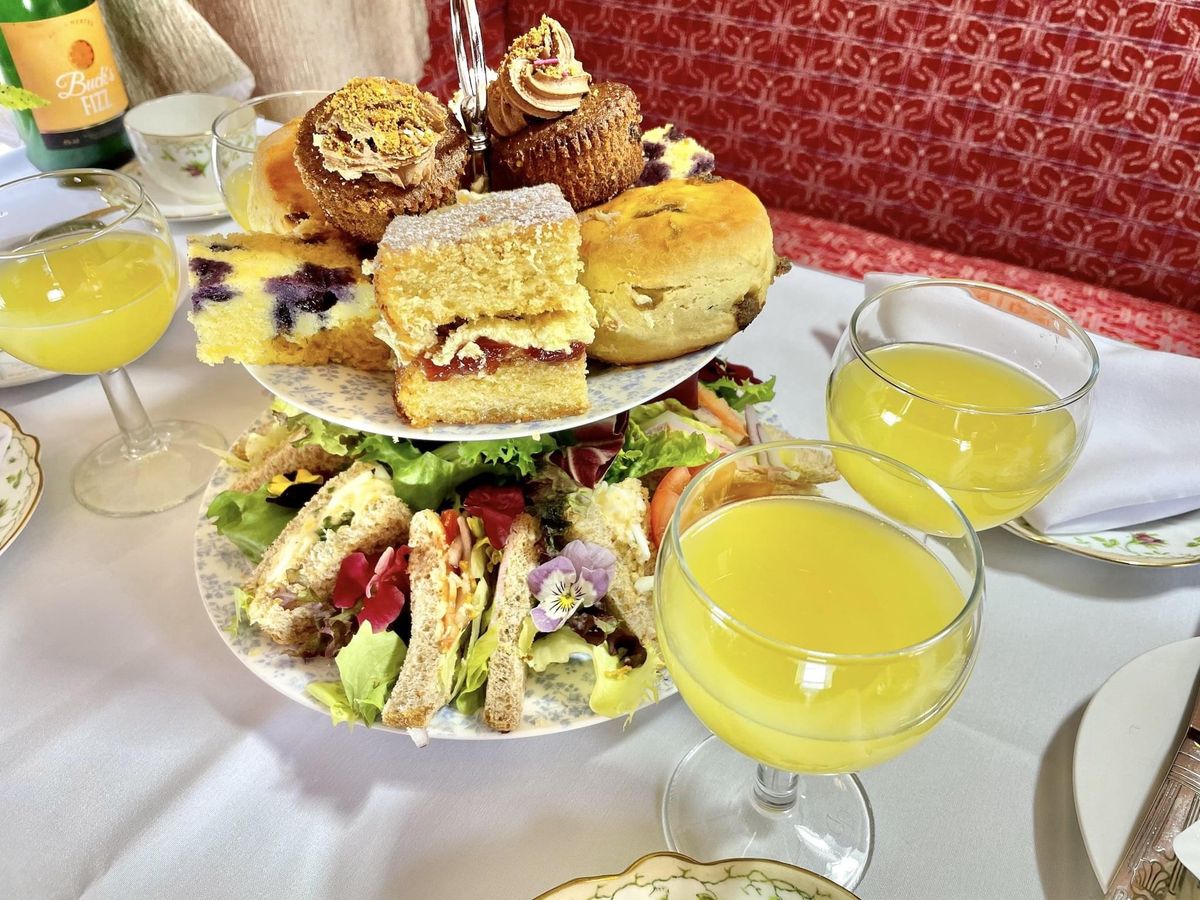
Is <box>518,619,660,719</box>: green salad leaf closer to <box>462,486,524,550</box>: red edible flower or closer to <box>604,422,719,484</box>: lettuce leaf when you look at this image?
<box>462,486,524,550</box>: red edible flower

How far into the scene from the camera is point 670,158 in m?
1.07

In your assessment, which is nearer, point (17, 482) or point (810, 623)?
point (810, 623)

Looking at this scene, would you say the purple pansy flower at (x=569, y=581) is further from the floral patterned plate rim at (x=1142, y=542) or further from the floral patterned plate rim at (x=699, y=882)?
the floral patterned plate rim at (x=1142, y=542)

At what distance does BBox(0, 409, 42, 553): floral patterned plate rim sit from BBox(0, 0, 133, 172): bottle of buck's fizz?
29.3 inches

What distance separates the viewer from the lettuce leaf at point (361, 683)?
2.81ft

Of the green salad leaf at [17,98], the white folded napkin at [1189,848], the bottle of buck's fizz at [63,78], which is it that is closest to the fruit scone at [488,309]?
the white folded napkin at [1189,848]

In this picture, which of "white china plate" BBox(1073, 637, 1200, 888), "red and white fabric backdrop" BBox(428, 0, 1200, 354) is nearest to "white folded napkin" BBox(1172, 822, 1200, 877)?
Result: "white china plate" BBox(1073, 637, 1200, 888)

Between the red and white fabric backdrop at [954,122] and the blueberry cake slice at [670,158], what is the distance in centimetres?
103

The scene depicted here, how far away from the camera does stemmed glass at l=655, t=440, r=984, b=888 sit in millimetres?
604

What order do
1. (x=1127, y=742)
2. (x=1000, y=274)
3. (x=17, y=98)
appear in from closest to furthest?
(x=1127, y=742) < (x=17, y=98) < (x=1000, y=274)

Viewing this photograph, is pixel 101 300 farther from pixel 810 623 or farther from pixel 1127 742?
pixel 1127 742

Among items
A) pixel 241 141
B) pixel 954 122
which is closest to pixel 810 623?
pixel 241 141

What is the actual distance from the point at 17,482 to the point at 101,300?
0.27 m

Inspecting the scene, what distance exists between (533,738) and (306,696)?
232 mm
